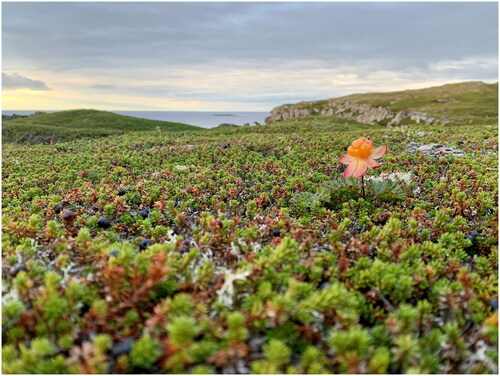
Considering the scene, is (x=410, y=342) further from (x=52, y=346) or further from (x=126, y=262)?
(x=52, y=346)

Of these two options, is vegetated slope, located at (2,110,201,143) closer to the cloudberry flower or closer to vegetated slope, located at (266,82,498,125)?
the cloudberry flower

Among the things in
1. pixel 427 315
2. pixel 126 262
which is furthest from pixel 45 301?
pixel 427 315

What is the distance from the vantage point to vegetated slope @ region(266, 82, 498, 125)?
82669mm

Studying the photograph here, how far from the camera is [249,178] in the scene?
8.55m

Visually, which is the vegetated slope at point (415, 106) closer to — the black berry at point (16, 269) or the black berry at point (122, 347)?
the black berry at point (16, 269)

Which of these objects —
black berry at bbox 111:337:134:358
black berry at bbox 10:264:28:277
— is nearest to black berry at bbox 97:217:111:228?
black berry at bbox 10:264:28:277

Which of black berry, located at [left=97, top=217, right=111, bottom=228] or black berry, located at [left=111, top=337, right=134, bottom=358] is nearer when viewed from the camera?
A: black berry, located at [left=111, top=337, right=134, bottom=358]

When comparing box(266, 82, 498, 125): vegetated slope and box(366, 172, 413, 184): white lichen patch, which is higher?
box(266, 82, 498, 125): vegetated slope

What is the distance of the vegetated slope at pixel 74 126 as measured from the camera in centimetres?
3381

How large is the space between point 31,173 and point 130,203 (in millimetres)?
4749

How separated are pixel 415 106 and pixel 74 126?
305ft

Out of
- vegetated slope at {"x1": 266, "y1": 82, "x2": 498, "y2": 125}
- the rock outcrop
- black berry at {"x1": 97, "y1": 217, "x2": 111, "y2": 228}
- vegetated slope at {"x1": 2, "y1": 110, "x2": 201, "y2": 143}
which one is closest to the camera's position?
black berry at {"x1": 97, "y1": 217, "x2": 111, "y2": 228}

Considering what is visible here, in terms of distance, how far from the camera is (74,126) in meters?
47.1

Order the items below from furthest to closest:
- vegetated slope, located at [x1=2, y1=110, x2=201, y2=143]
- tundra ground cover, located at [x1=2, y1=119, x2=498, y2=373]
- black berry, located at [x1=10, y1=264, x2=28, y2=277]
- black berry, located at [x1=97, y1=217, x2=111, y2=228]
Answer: vegetated slope, located at [x1=2, y1=110, x2=201, y2=143] → black berry, located at [x1=97, y1=217, x2=111, y2=228] → black berry, located at [x1=10, y1=264, x2=28, y2=277] → tundra ground cover, located at [x1=2, y1=119, x2=498, y2=373]
